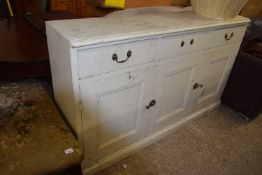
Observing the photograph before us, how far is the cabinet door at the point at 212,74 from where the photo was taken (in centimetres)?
146

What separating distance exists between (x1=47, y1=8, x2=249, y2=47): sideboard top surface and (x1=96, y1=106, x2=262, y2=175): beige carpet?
0.83 meters

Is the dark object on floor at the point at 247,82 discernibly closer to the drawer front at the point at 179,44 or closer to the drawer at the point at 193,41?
the drawer at the point at 193,41

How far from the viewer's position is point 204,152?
4.92 ft

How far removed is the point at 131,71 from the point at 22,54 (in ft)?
1.86

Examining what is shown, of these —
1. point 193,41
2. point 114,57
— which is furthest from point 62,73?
point 193,41

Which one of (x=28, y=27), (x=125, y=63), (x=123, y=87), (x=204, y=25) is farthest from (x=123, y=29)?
(x=28, y=27)

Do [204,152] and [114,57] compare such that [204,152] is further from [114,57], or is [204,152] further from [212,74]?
[114,57]

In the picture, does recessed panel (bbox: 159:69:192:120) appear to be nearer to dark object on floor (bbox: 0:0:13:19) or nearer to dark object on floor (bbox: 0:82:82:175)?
dark object on floor (bbox: 0:82:82:175)

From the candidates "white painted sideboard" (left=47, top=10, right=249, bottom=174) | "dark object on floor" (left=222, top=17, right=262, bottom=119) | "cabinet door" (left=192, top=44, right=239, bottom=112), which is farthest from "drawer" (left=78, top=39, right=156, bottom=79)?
"dark object on floor" (left=222, top=17, right=262, bottom=119)

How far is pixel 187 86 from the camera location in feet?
4.76

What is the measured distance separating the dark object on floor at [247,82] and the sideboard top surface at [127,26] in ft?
1.43

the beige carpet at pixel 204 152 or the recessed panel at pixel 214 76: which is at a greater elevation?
the recessed panel at pixel 214 76

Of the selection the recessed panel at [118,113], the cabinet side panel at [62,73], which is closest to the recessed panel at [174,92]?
the recessed panel at [118,113]

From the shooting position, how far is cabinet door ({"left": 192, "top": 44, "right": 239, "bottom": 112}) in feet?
4.79
